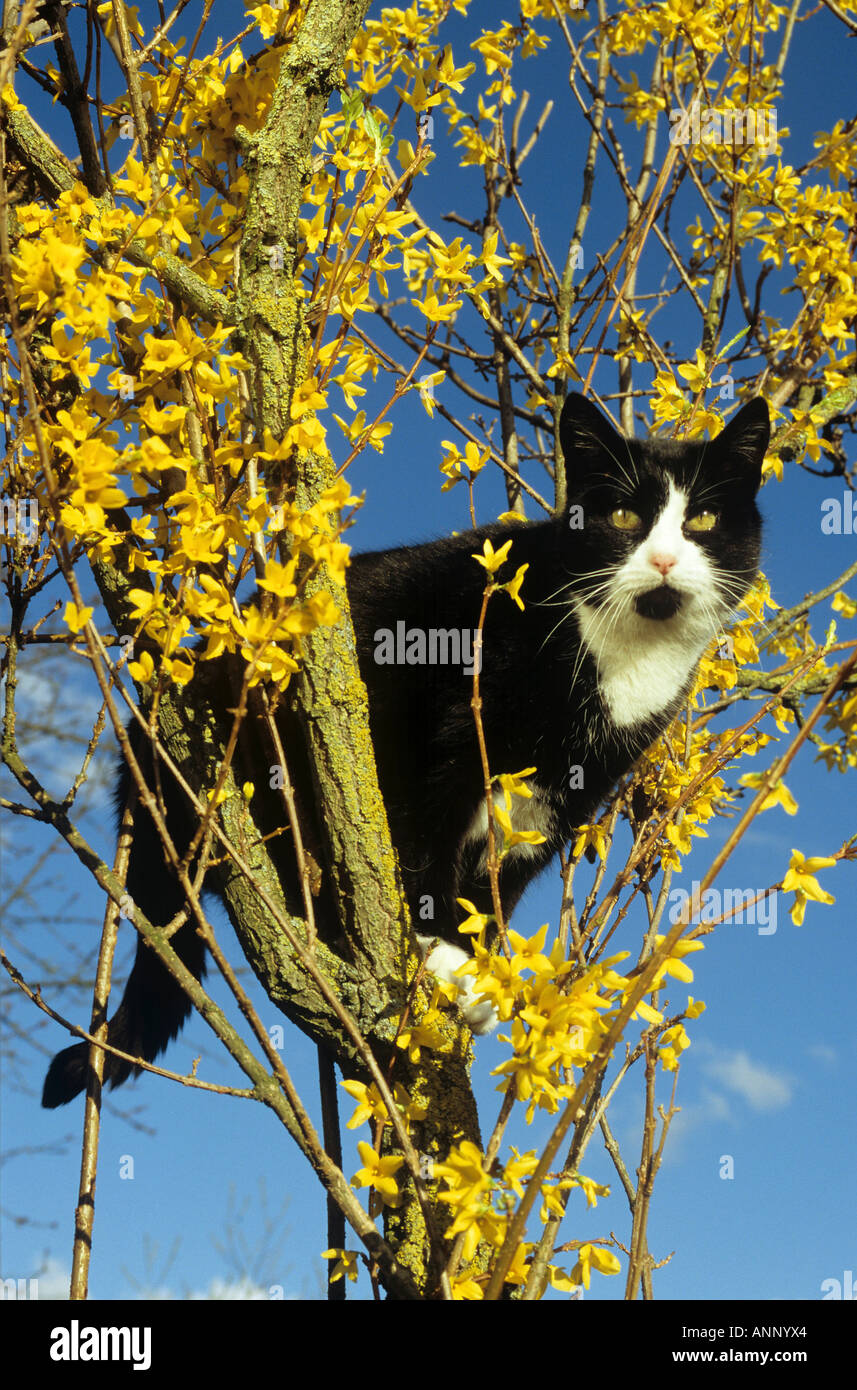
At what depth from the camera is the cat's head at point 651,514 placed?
2602 mm

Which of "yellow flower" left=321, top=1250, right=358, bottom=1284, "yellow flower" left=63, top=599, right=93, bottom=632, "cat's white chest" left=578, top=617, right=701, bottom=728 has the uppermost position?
"cat's white chest" left=578, top=617, right=701, bottom=728

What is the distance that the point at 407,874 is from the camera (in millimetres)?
2402

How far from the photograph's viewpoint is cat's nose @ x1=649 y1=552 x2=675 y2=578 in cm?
254

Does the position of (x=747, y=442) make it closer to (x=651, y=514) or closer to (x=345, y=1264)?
(x=651, y=514)

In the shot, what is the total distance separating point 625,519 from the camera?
271 cm

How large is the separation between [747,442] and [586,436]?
15.2 inches

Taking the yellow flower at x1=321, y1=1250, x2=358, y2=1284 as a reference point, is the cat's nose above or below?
above

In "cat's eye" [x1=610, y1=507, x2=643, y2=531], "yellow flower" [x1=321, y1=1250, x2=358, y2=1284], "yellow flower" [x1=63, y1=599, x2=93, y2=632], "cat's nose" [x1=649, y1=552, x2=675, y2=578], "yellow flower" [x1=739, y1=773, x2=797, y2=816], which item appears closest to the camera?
"yellow flower" [x1=739, y1=773, x2=797, y2=816]

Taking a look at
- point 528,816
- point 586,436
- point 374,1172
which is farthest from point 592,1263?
point 586,436

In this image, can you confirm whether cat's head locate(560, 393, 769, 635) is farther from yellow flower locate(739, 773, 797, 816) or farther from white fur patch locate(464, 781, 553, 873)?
yellow flower locate(739, 773, 797, 816)

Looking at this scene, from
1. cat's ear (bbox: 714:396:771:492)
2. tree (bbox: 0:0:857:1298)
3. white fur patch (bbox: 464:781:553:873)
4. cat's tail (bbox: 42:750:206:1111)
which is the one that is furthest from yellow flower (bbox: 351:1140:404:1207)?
cat's ear (bbox: 714:396:771:492)
